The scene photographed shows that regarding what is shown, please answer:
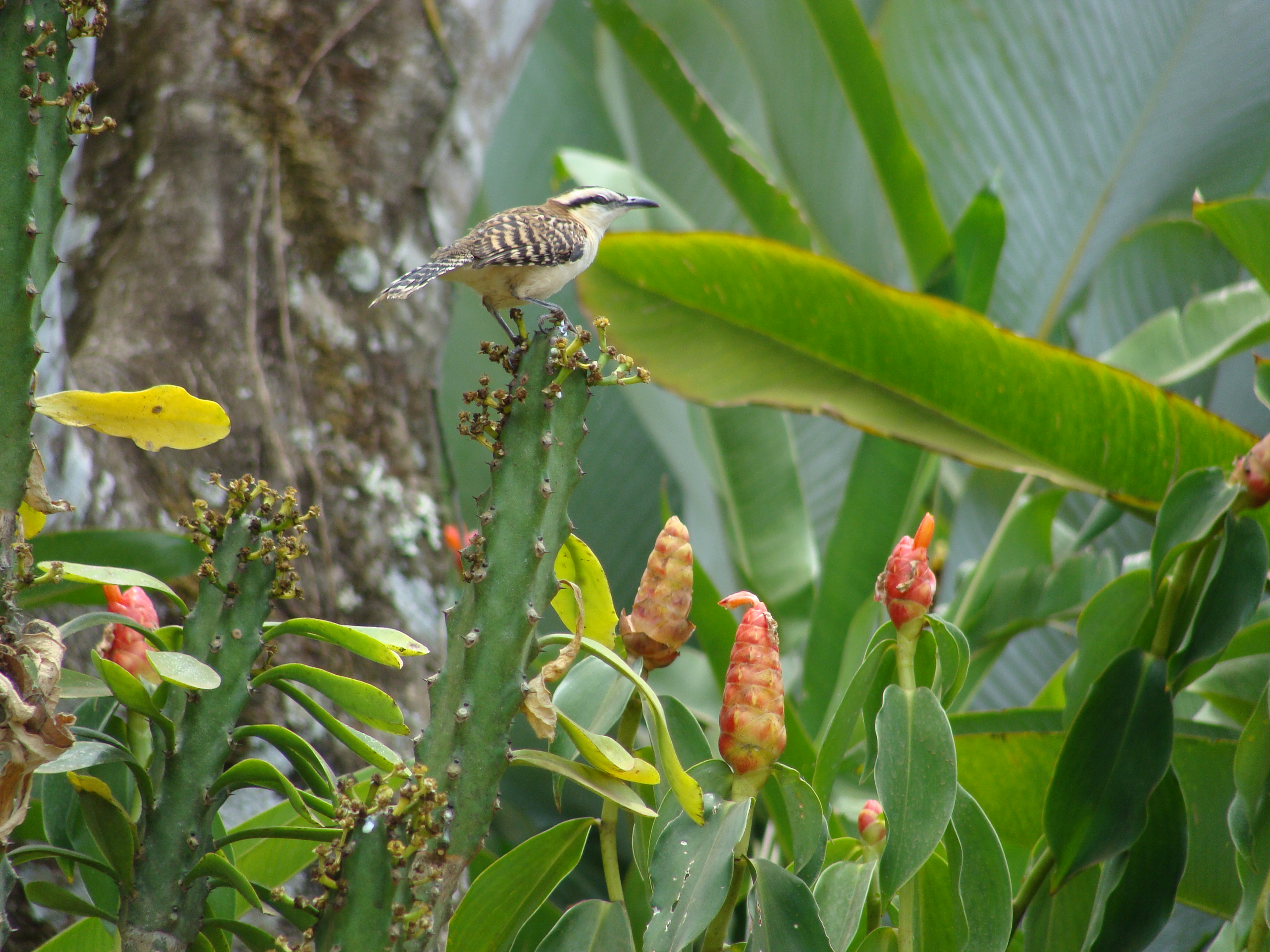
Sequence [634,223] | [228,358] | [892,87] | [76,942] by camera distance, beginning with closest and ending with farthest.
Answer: [76,942] < [228,358] < [892,87] < [634,223]

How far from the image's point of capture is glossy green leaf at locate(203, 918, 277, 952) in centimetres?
85

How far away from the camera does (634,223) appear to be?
3799 mm

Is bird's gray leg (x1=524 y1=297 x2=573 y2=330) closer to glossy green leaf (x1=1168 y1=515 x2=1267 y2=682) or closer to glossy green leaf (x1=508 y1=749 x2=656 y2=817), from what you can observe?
glossy green leaf (x1=508 y1=749 x2=656 y2=817)

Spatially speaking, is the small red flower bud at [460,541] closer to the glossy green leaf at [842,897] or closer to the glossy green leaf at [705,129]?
the glossy green leaf at [842,897]

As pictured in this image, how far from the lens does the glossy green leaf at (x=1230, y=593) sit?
995mm

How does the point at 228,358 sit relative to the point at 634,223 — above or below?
below

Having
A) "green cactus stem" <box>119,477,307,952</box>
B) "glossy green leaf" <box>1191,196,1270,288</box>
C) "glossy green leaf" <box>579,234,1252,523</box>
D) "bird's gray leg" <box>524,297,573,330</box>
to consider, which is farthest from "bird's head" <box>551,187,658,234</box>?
"green cactus stem" <box>119,477,307,952</box>

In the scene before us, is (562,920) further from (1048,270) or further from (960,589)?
(1048,270)

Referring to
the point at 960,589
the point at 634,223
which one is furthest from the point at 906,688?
the point at 634,223

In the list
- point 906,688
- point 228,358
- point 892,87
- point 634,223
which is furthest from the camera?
point 634,223

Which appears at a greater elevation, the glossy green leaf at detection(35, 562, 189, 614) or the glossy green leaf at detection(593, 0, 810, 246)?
the glossy green leaf at detection(593, 0, 810, 246)

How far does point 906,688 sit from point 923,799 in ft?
0.39

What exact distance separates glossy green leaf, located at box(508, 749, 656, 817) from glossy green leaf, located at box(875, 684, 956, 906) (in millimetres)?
204

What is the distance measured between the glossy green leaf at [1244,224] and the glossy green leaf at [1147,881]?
0.83m
